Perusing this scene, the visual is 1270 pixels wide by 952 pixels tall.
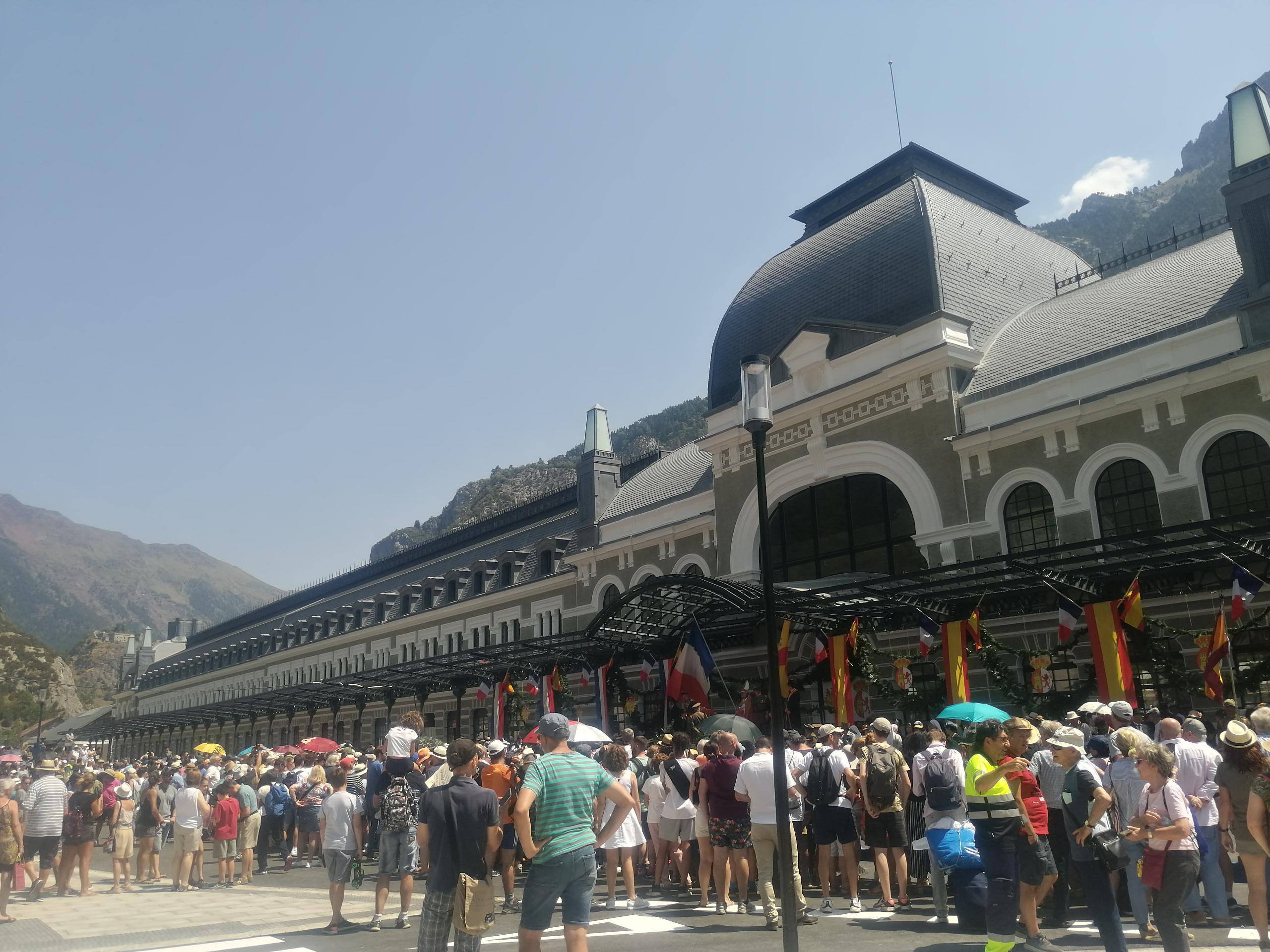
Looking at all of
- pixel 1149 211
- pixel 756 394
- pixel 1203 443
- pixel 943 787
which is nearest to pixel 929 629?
pixel 1203 443

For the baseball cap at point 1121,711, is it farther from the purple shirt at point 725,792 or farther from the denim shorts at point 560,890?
the denim shorts at point 560,890

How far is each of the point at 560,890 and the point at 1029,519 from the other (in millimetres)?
17533

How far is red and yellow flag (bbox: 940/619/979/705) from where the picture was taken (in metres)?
19.5

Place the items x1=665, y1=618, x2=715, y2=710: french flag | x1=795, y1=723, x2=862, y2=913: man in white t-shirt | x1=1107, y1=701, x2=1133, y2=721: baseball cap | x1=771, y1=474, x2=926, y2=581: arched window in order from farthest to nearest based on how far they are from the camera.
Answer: x1=771, y1=474, x2=926, y2=581: arched window → x1=665, y1=618, x2=715, y2=710: french flag → x1=1107, y1=701, x2=1133, y2=721: baseball cap → x1=795, y1=723, x2=862, y2=913: man in white t-shirt

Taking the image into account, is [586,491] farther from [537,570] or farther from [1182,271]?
[1182,271]

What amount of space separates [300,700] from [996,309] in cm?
3732

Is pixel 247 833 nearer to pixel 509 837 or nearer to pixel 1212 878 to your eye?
pixel 509 837

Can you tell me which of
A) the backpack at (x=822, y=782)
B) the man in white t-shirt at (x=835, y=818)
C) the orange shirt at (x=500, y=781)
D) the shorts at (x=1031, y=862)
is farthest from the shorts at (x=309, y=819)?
the shorts at (x=1031, y=862)

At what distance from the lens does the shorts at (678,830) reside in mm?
12734

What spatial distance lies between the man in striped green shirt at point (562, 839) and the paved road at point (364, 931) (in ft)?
10.1

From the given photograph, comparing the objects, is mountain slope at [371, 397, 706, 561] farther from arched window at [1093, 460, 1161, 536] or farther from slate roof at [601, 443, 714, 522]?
arched window at [1093, 460, 1161, 536]

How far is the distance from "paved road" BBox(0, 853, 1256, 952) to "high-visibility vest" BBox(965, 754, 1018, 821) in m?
1.55

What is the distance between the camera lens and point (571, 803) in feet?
21.8

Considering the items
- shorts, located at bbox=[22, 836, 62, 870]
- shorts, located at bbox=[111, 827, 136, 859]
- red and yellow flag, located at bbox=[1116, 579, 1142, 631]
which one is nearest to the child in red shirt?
shorts, located at bbox=[111, 827, 136, 859]
